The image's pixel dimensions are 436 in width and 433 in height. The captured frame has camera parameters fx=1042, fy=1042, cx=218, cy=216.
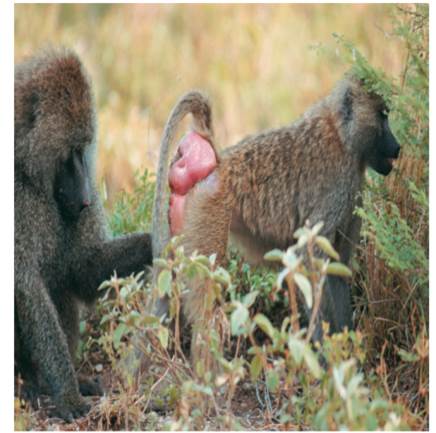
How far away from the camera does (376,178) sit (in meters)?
4.38

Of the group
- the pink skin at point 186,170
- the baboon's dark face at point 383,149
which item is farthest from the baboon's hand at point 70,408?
the baboon's dark face at point 383,149

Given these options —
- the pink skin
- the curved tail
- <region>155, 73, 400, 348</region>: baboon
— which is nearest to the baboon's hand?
the curved tail

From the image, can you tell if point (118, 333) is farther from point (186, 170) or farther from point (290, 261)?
point (186, 170)

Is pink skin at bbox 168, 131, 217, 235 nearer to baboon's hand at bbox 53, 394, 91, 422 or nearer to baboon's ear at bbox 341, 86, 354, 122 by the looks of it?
→ baboon's ear at bbox 341, 86, 354, 122

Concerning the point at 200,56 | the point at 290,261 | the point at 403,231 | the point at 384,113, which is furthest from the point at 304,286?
the point at 200,56

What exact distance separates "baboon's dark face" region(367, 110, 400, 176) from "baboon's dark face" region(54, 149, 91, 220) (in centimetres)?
120

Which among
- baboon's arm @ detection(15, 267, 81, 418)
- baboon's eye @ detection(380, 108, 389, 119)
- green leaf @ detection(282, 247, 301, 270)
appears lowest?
baboon's arm @ detection(15, 267, 81, 418)

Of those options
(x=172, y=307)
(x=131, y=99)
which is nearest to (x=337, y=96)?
(x=172, y=307)

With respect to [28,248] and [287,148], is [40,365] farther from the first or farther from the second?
[287,148]

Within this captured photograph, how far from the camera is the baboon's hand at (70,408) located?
3.78m

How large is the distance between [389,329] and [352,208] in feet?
1.91

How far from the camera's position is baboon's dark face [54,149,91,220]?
381 centimetres

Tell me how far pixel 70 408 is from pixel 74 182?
2.70 ft

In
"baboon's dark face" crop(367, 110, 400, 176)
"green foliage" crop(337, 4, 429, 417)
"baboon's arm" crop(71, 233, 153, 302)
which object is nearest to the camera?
"green foliage" crop(337, 4, 429, 417)
